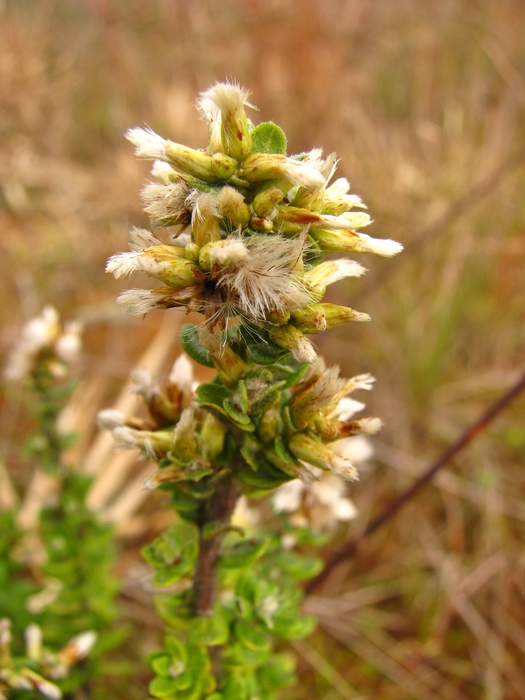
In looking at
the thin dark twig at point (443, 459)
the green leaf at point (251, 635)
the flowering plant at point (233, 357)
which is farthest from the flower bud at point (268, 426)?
the thin dark twig at point (443, 459)

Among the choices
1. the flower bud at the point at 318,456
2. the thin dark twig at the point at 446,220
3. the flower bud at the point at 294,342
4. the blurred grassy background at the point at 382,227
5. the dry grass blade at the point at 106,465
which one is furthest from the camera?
the thin dark twig at the point at 446,220

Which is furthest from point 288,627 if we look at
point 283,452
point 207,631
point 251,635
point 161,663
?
point 283,452

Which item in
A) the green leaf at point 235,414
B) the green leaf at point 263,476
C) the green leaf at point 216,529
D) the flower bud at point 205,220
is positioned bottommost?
the green leaf at point 216,529

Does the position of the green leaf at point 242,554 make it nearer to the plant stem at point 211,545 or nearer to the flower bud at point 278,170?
the plant stem at point 211,545

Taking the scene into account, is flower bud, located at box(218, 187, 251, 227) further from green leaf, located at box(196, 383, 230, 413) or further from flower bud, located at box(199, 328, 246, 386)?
green leaf, located at box(196, 383, 230, 413)

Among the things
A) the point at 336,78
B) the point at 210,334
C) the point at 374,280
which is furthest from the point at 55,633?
the point at 336,78

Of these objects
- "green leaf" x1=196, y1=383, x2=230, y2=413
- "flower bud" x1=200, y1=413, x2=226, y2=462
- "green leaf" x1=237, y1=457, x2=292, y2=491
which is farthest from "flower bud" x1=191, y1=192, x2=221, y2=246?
"green leaf" x1=237, y1=457, x2=292, y2=491
